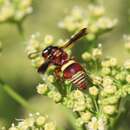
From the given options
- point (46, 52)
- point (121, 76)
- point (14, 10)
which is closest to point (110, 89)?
point (121, 76)

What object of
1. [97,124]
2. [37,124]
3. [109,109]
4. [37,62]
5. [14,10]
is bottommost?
[97,124]

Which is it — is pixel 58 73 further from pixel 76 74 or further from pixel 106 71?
pixel 106 71

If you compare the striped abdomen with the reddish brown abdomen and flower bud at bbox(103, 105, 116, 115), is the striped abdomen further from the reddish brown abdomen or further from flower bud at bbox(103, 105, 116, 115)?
flower bud at bbox(103, 105, 116, 115)

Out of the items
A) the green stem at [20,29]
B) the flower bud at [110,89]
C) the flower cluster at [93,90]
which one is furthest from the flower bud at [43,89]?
the green stem at [20,29]

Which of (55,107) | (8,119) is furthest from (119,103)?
(55,107)

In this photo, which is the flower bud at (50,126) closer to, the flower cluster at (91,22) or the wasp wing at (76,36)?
the wasp wing at (76,36)

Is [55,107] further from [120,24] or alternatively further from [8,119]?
[120,24]
